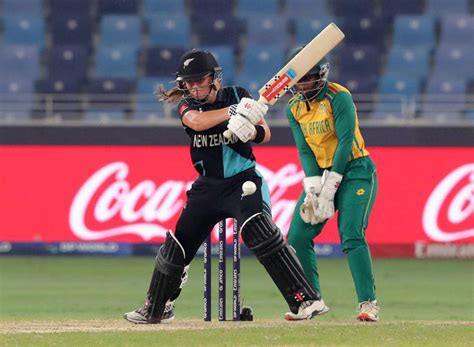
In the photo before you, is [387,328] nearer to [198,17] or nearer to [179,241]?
[179,241]

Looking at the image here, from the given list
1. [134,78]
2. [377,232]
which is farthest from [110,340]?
[134,78]

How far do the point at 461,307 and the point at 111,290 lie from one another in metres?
3.86

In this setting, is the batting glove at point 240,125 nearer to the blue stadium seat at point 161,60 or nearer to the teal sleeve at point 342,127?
the teal sleeve at point 342,127

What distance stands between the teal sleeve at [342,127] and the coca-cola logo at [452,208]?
8.39 metres

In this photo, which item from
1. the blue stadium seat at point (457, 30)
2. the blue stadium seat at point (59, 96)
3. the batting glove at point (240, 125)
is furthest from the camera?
the blue stadium seat at point (457, 30)

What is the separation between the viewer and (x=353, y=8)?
22312mm

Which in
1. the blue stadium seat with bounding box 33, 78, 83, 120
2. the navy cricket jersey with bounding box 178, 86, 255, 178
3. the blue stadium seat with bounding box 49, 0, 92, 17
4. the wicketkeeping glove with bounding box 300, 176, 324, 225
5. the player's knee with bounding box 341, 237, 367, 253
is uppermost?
the blue stadium seat with bounding box 49, 0, 92, 17

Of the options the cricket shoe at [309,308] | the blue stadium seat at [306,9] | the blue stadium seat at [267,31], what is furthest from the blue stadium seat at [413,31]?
the cricket shoe at [309,308]

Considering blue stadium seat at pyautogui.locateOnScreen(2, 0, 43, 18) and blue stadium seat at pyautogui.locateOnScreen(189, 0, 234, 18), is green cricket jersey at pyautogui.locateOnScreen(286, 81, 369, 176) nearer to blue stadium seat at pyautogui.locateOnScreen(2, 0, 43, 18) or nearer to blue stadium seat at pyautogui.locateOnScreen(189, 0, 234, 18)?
blue stadium seat at pyautogui.locateOnScreen(189, 0, 234, 18)

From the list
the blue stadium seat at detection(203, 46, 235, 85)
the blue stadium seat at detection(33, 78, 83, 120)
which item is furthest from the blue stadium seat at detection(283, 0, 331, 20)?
the blue stadium seat at detection(33, 78, 83, 120)

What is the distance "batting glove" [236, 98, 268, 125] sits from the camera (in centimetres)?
848

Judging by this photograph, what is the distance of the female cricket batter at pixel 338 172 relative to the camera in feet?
30.2

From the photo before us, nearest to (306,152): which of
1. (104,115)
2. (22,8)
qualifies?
(104,115)

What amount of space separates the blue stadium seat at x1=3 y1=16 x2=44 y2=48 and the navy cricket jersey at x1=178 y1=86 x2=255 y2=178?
13368 millimetres
